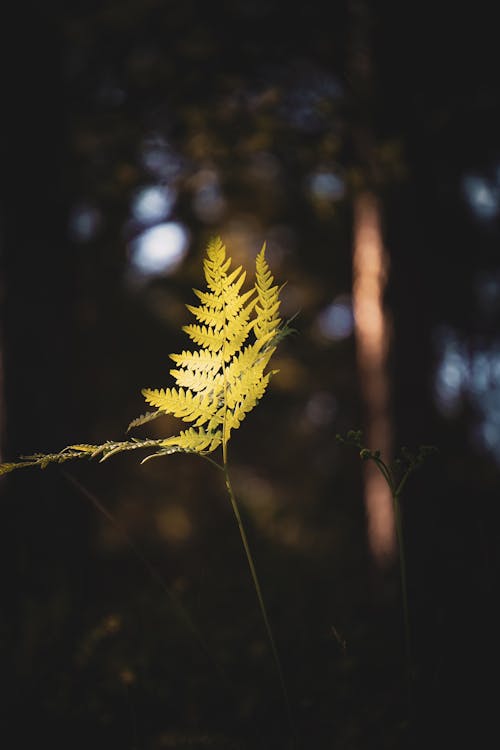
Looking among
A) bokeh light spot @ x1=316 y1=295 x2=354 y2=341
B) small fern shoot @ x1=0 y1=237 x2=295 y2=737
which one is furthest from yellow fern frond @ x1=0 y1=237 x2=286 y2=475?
bokeh light spot @ x1=316 y1=295 x2=354 y2=341

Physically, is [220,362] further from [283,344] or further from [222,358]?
[283,344]

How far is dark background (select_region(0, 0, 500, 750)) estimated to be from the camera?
1.90 m

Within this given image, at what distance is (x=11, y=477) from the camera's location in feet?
11.5

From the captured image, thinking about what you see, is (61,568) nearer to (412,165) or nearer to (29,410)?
(29,410)

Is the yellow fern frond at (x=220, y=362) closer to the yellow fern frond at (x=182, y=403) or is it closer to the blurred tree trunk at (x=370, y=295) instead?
the yellow fern frond at (x=182, y=403)

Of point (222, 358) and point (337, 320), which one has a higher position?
point (337, 320)

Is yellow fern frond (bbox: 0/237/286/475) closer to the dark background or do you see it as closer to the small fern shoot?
the small fern shoot

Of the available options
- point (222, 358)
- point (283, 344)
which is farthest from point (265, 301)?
point (283, 344)

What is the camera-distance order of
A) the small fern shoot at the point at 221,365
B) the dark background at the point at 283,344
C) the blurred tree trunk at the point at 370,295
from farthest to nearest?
the blurred tree trunk at the point at 370,295 < the dark background at the point at 283,344 < the small fern shoot at the point at 221,365

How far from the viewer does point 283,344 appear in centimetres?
385

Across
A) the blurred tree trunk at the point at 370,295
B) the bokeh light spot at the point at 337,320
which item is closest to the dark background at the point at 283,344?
the blurred tree trunk at the point at 370,295

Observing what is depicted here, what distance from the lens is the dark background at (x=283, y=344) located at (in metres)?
1.90

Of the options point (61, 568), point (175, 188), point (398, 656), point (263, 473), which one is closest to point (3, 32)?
point (175, 188)

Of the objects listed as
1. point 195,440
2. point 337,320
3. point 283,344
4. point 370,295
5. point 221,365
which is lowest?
point 195,440
